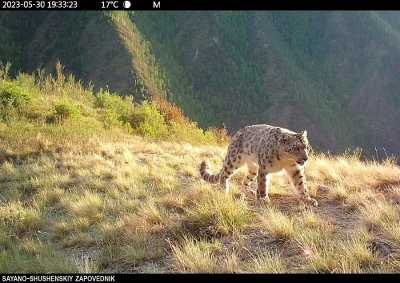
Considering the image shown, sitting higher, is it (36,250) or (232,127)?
(232,127)

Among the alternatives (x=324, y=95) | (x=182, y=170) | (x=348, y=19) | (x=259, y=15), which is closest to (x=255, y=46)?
(x=259, y=15)

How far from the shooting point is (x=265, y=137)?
943 cm

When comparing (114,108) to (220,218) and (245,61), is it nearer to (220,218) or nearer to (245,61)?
(220,218)

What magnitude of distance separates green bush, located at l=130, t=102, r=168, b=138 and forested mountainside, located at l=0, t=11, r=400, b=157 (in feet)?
175

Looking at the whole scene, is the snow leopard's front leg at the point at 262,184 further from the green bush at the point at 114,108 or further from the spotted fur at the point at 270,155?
the green bush at the point at 114,108

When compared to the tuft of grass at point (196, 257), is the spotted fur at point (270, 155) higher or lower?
higher

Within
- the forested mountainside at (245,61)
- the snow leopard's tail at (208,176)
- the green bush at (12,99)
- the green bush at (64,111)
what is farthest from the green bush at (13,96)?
the forested mountainside at (245,61)

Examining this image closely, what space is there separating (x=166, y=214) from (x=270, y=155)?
2039 millimetres

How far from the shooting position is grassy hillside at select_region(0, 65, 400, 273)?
6.18 meters

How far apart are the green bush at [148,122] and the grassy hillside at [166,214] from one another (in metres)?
3.50

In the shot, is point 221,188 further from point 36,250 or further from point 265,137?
point 36,250

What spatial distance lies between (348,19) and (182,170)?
449 ft

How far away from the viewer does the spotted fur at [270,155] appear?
28.4 ft
